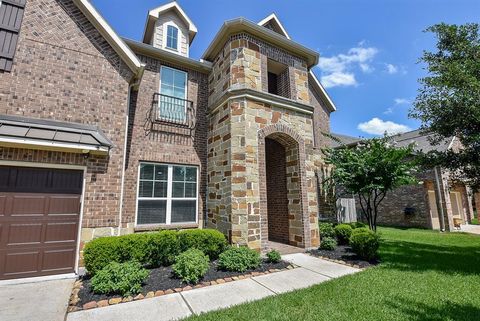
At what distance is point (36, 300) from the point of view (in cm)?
475

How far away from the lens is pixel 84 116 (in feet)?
23.3

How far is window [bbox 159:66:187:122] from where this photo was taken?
9.55m

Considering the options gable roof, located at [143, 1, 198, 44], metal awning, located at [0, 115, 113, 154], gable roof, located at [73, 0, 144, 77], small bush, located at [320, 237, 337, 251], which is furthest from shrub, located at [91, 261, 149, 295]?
gable roof, located at [143, 1, 198, 44]

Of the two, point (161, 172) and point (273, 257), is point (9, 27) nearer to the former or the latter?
point (161, 172)

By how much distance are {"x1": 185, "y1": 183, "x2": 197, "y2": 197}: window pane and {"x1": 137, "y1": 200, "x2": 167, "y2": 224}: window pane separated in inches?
37.8

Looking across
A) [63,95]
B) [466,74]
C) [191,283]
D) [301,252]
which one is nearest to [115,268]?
[191,283]

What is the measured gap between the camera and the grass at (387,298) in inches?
160

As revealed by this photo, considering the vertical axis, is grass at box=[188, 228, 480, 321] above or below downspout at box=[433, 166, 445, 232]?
below

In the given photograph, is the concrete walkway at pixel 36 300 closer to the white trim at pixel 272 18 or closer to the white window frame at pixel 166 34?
the white window frame at pixel 166 34

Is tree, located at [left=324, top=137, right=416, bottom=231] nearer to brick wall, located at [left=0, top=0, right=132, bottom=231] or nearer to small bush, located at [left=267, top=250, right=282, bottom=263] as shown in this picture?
small bush, located at [left=267, top=250, right=282, bottom=263]

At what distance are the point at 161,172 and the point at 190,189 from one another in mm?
1314

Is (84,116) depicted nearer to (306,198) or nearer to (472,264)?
(306,198)

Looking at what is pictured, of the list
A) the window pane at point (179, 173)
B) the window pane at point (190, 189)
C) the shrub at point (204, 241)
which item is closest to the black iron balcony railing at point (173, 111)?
the window pane at point (179, 173)

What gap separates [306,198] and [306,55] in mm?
6242
